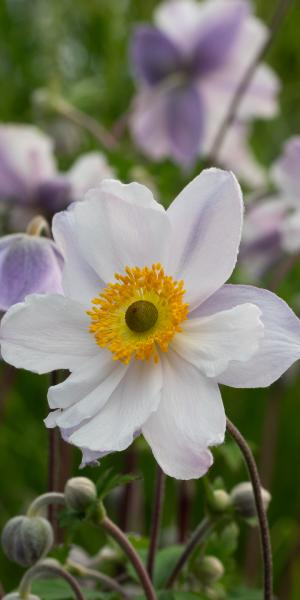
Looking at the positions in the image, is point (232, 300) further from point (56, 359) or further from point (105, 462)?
point (105, 462)

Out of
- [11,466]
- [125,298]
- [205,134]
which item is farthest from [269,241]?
[125,298]

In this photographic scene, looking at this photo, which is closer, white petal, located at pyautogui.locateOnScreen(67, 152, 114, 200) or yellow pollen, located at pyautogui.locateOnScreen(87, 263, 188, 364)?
yellow pollen, located at pyautogui.locateOnScreen(87, 263, 188, 364)

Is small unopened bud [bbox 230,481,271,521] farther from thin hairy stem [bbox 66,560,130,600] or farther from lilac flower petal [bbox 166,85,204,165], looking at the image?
lilac flower petal [bbox 166,85,204,165]

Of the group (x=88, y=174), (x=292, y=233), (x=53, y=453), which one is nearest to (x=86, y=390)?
(x=53, y=453)

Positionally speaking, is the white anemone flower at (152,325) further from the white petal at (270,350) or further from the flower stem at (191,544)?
the flower stem at (191,544)

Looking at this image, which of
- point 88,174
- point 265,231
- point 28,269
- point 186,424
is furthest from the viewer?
point 265,231

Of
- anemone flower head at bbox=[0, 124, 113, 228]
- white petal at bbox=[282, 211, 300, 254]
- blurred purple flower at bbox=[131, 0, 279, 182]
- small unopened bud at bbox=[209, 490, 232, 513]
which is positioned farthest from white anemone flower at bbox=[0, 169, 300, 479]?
blurred purple flower at bbox=[131, 0, 279, 182]

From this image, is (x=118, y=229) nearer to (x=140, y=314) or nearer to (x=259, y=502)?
(x=140, y=314)

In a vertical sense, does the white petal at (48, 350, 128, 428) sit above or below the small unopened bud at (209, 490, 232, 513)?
above
